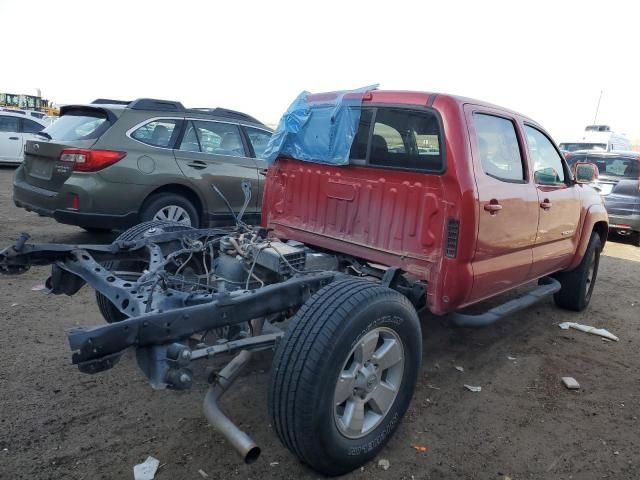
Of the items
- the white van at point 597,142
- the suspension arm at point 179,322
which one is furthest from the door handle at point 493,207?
the white van at point 597,142

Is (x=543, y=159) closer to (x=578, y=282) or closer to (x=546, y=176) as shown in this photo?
(x=546, y=176)

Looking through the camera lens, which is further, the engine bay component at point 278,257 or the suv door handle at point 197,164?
the suv door handle at point 197,164

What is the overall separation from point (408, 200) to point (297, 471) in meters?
1.84

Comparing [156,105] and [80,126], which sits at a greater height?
[156,105]

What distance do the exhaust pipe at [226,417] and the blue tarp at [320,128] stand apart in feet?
4.90

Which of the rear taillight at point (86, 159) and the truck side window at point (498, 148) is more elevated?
the truck side window at point (498, 148)

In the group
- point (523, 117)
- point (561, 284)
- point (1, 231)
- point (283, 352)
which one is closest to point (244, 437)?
point (283, 352)

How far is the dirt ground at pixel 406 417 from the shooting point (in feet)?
9.00

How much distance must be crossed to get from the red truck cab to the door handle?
0.04 feet

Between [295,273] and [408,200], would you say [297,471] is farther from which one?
[408,200]

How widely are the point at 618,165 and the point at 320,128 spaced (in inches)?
345

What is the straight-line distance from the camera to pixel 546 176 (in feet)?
14.3

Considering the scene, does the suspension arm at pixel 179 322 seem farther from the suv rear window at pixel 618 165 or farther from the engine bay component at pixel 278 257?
the suv rear window at pixel 618 165

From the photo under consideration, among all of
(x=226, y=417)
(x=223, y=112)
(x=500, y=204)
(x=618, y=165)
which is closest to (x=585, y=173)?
(x=500, y=204)
